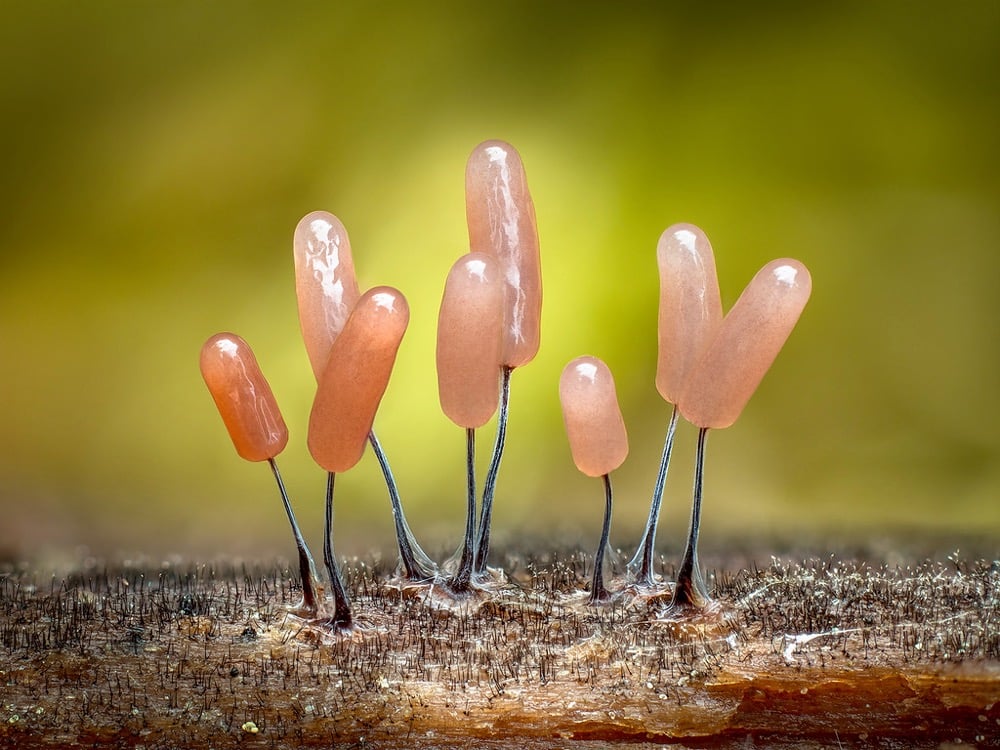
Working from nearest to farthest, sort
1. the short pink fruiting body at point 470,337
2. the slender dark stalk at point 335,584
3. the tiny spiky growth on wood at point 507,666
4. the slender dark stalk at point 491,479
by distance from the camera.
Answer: the tiny spiky growth on wood at point 507,666, the short pink fruiting body at point 470,337, the slender dark stalk at point 335,584, the slender dark stalk at point 491,479

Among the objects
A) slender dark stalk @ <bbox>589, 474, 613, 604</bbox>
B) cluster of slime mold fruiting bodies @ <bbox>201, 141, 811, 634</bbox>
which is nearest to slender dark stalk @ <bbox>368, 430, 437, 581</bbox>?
cluster of slime mold fruiting bodies @ <bbox>201, 141, 811, 634</bbox>

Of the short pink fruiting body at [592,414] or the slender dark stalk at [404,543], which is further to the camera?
the slender dark stalk at [404,543]

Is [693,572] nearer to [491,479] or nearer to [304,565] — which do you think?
[491,479]

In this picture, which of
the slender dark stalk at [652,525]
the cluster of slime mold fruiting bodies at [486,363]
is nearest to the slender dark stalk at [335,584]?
the cluster of slime mold fruiting bodies at [486,363]

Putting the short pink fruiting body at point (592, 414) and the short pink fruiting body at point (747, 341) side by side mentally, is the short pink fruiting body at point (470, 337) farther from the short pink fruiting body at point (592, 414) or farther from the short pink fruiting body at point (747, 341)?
the short pink fruiting body at point (747, 341)

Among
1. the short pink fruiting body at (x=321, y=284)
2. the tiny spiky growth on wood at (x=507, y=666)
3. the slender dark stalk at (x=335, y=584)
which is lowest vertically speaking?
the tiny spiky growth on wood at (x=507, y=666)

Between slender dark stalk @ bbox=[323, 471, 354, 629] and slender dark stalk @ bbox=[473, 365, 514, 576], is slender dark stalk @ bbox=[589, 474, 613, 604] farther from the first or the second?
slender dark stalk @ bbox=[323, 471, 354, 629]

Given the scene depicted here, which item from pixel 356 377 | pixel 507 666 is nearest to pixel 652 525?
pixel 507 666
